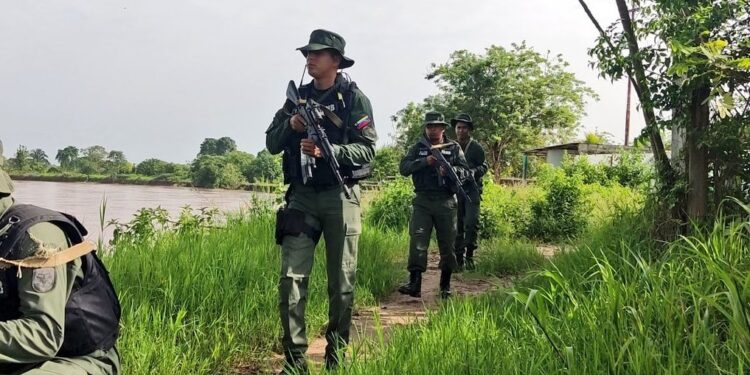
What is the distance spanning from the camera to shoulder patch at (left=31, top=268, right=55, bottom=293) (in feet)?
5.36

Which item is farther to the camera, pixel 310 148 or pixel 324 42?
pixel 324 42

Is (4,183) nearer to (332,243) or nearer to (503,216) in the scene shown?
(332,243)

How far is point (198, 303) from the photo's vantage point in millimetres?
3461

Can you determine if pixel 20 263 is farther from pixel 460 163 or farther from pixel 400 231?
pixel 400 231

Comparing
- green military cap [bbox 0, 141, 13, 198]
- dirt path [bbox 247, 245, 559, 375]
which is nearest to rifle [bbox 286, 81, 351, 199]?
dirt path [bbox 247, 245, 559, 375]

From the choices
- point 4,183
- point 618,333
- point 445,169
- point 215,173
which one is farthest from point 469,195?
point 4,183

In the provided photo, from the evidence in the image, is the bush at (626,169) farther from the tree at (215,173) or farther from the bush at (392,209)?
the tree at (215,173)

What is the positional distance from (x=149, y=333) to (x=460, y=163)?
11.7 feet

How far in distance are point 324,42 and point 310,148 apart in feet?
2.04

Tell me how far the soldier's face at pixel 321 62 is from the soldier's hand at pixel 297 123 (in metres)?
0.30

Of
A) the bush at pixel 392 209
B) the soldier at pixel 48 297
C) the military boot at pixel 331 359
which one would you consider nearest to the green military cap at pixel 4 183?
the soldier at pixel 48 297

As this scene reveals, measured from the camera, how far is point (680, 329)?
85.2 inches

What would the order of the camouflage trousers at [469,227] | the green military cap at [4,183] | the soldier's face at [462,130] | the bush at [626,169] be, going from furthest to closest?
the bush at [626,169] < the camouflage trousers at [469,227] < the soldier's face at [462,130] < the green military cap at [4,183]

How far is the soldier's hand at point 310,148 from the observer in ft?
9.92
